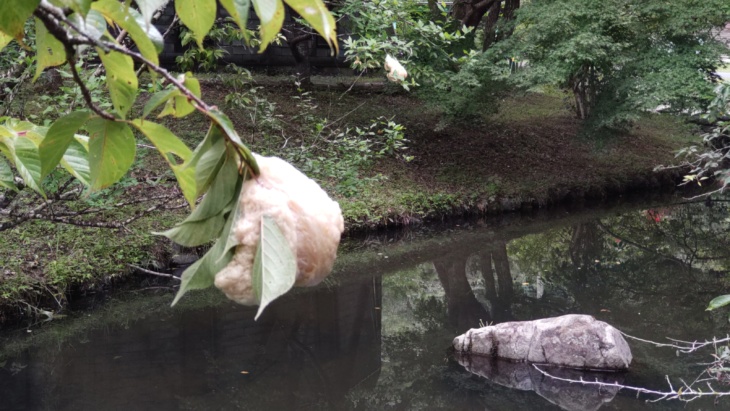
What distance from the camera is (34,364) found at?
15.3 ft

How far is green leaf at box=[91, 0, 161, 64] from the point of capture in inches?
20.8

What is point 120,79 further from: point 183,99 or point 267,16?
point 267,16

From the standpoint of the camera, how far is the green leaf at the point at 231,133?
0.45m

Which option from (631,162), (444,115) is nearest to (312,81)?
(444,115)

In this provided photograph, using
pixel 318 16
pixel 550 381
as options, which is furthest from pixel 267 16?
pixel 550 381

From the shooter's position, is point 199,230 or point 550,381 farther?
point 550,381

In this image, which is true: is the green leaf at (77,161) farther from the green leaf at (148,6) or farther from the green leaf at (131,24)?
the green leaf at (148,6)

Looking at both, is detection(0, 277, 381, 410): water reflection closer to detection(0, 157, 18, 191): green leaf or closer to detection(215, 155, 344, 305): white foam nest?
detection(0, 157, 18, 191): green leaf

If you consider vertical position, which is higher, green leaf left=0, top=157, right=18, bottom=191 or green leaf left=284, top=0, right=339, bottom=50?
green leaf left=284, top=0, right=339, bottom=50

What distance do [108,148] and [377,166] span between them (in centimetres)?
832

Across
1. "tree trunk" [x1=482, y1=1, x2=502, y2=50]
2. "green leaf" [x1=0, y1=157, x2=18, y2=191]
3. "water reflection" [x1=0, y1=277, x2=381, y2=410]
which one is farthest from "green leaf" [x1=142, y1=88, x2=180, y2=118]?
"tree trunk" [x1=482, y1=1, x2=502, y2=50]

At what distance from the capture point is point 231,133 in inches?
18.0

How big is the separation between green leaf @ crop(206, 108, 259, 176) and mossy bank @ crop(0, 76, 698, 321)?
4871 mm

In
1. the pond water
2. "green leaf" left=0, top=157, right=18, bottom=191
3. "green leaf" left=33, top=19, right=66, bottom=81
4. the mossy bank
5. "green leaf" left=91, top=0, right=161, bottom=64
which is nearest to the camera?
"green leaf" left=91, top=0, right=161, bottom=64
